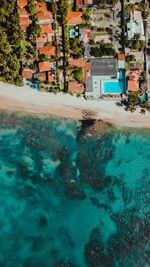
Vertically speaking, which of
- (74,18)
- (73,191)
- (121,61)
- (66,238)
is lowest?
(66,238)

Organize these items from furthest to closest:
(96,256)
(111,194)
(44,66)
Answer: (44,66) < (111,194) < (96,256)

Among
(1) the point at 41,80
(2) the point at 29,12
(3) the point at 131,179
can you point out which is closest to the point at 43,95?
(1) the point at 41,80

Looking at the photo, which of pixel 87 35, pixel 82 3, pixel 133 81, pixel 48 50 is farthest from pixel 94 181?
pixel 82 3

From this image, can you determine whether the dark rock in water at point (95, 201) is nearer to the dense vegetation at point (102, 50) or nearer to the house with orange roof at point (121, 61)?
the house with orange roof at point (121, 61)

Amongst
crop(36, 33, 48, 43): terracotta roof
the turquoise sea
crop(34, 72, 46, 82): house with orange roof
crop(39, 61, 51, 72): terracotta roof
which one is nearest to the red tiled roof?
crop(34, 72, 46, 82): house with orange roof

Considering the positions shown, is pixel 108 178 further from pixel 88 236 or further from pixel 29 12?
pixel 29 12

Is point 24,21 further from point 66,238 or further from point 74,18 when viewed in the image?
point 66,238

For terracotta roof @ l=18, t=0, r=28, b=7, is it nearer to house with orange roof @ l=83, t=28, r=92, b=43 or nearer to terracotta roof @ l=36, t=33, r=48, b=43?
terracotta roof @ l=36, t=33, r=48, b=43
